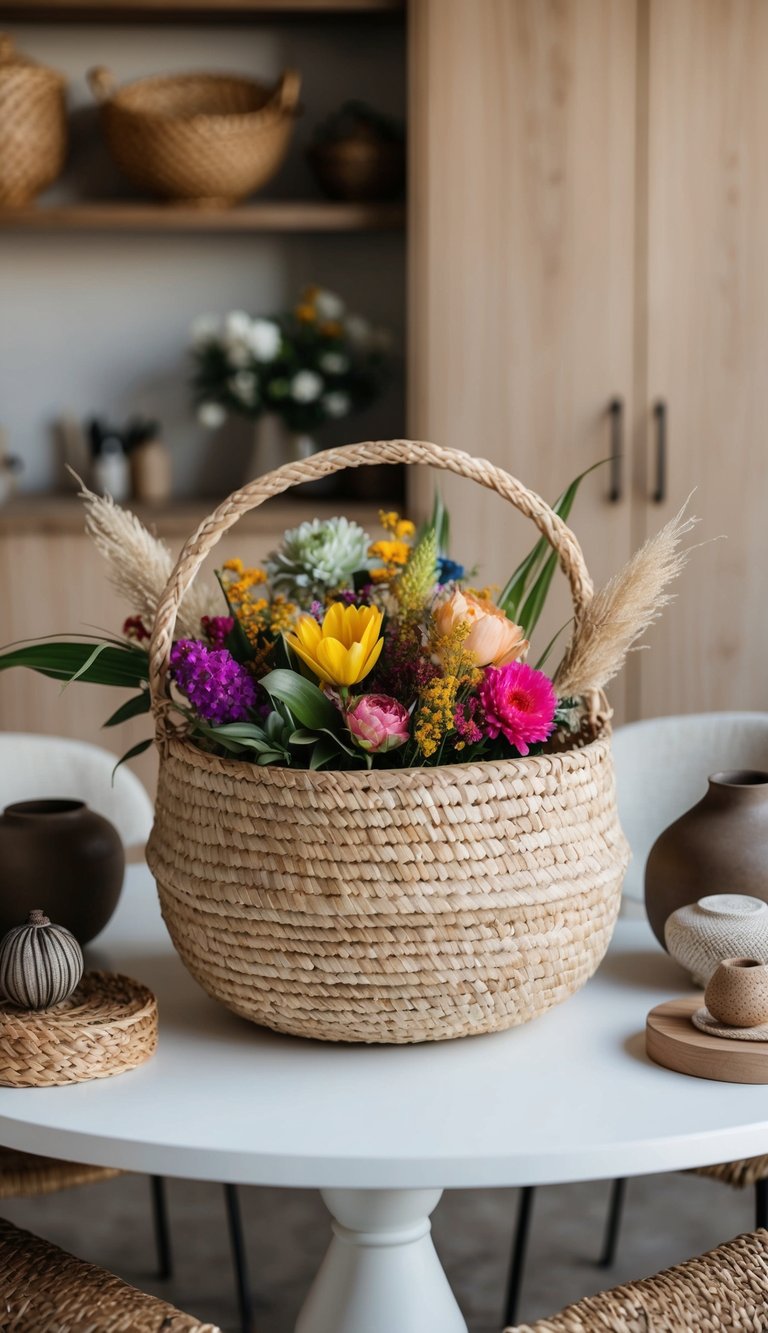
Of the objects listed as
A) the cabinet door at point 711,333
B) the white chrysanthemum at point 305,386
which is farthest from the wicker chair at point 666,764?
the white chrysanthemum at point 305,386

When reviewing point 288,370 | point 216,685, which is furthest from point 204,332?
point 216,685

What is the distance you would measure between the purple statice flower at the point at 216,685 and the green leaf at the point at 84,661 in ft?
0.33

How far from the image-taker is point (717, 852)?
43.9 inches

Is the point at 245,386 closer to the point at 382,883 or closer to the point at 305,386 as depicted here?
the point at 305,386

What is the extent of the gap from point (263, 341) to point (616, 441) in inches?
29.5

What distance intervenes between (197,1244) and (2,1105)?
1.22 meters

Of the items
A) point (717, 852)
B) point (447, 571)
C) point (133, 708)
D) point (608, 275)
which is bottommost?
point (717, 852)

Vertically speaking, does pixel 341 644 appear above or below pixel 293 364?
below

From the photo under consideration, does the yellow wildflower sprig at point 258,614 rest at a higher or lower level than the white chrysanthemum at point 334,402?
lower

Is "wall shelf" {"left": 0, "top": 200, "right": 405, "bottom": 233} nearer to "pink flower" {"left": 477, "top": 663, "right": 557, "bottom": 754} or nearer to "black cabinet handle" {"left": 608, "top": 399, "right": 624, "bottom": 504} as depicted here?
"black cabinet handle" {"left": 608, "top": 399, "right": 624, "bottom": 504}

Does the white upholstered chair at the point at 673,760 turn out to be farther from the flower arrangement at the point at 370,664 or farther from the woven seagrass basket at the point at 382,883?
the woven seagrass basket at the point at 382,883

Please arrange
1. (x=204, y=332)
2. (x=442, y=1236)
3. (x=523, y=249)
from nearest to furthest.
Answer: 1. (x=442, y=1236)
2. (x=523, y=249)
3. (x=204, y=332)

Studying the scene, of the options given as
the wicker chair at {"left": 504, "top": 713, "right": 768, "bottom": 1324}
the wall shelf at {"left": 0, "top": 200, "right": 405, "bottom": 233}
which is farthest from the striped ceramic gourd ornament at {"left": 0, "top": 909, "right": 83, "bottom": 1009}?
the wall shelf at {"left": 0, "top": 200, "right": 405, "bottom": 233}

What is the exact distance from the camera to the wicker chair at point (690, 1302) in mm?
967
